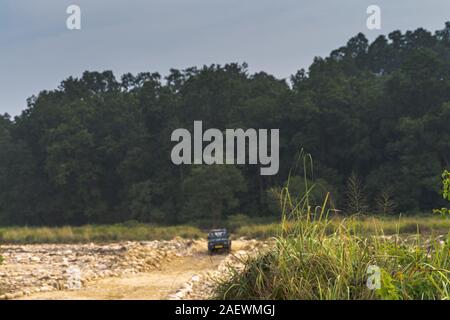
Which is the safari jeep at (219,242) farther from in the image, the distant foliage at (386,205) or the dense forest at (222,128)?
the dense forest at (222,128)

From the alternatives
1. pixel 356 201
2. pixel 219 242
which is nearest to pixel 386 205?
pixel 356 201

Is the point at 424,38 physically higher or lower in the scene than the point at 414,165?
higher

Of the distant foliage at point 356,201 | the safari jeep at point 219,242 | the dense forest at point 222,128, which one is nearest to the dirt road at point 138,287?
the safari jeep at point 219,242

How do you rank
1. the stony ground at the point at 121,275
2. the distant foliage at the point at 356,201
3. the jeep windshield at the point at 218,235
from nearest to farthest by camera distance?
the distant foliage at the point at 356,201 < the stony ground at the point at 121,275 < the jeep windshield at the point at 218,235

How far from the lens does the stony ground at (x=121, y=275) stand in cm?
1102

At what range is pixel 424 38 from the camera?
61.5 m

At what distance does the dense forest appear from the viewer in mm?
38062

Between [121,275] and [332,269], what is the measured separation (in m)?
9.29

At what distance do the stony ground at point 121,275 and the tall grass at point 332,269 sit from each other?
0.97 metres

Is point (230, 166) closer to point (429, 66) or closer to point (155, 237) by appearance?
point (155, 237)

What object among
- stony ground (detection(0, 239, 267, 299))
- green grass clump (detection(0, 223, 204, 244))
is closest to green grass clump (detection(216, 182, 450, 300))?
stony ground (detection(0, 239, 267, 299))

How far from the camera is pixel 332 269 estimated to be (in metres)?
6.21
